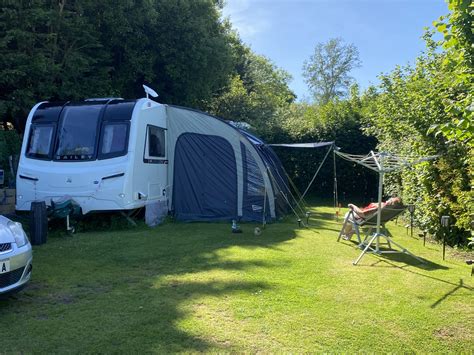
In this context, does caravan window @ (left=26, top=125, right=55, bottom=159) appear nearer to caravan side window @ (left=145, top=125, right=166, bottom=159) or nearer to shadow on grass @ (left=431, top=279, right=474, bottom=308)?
caravan side window @ (left=145, top=125, right=166, bottom=159)

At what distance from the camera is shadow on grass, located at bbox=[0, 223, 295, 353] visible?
11.6 ft

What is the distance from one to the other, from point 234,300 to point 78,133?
5.51m

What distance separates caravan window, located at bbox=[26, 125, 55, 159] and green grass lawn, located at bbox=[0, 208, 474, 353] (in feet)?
6.90

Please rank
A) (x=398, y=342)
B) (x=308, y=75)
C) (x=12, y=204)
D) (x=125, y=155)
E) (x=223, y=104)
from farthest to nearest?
(x=308, y=75) → (x=223, y=104) → (x=12, y=204) → (x=125, y=155) → (x=398, y=342)

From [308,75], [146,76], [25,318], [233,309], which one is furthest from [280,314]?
[308,75]

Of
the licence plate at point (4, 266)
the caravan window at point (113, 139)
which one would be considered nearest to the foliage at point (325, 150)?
the caravan window at point (113, 139)

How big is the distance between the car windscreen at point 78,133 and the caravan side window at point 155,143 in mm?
1042

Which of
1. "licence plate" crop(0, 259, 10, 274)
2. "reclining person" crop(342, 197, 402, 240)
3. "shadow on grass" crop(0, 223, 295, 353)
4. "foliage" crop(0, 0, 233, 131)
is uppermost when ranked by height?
"foliage" crop(0, 0, 233, 131)

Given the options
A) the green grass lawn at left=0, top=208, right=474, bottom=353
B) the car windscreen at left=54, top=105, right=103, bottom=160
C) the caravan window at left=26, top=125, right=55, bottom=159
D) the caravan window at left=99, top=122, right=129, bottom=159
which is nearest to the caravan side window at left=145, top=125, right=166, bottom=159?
the caravan window at left=99, top=122, right=129, bottom=159

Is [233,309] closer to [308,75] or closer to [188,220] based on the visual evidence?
[188,220]

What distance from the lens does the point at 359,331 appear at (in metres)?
3.75

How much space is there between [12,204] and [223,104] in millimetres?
16132

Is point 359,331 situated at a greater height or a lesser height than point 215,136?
lesser

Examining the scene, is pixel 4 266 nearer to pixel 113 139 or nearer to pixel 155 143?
pixel 113 139
